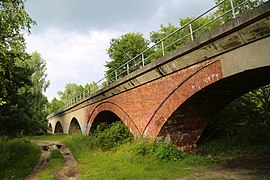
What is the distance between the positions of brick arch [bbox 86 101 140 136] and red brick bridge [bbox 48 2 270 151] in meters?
0.04

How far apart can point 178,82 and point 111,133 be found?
476 cm

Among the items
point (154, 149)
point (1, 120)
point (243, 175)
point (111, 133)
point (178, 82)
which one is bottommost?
point (243, 175)

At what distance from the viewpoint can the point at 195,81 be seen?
634 cm

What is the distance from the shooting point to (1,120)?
10.1 m

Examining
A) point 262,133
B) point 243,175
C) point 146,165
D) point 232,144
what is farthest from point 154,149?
point 262,133

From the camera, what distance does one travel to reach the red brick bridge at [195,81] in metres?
4.77

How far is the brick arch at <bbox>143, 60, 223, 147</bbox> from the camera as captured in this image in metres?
5.84

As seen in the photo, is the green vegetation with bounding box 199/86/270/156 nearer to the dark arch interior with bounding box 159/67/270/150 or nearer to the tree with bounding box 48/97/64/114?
the dark arch interior with bounding box 159/67/270/150

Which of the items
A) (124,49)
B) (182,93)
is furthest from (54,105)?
(182,93)

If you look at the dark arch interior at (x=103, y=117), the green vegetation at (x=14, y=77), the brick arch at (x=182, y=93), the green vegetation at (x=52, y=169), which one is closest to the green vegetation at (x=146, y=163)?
the brick arch at (x=182, y=93)

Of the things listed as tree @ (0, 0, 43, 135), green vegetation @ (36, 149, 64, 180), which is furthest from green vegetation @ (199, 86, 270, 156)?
tree @ (0, 0, 43, 135)

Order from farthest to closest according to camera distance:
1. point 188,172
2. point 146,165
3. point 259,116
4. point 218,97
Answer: point 259,116, point 218,97, point 146,165, point 188,172

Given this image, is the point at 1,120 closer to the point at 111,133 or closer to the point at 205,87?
the point at 111,133

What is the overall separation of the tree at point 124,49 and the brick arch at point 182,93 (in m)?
21.6
